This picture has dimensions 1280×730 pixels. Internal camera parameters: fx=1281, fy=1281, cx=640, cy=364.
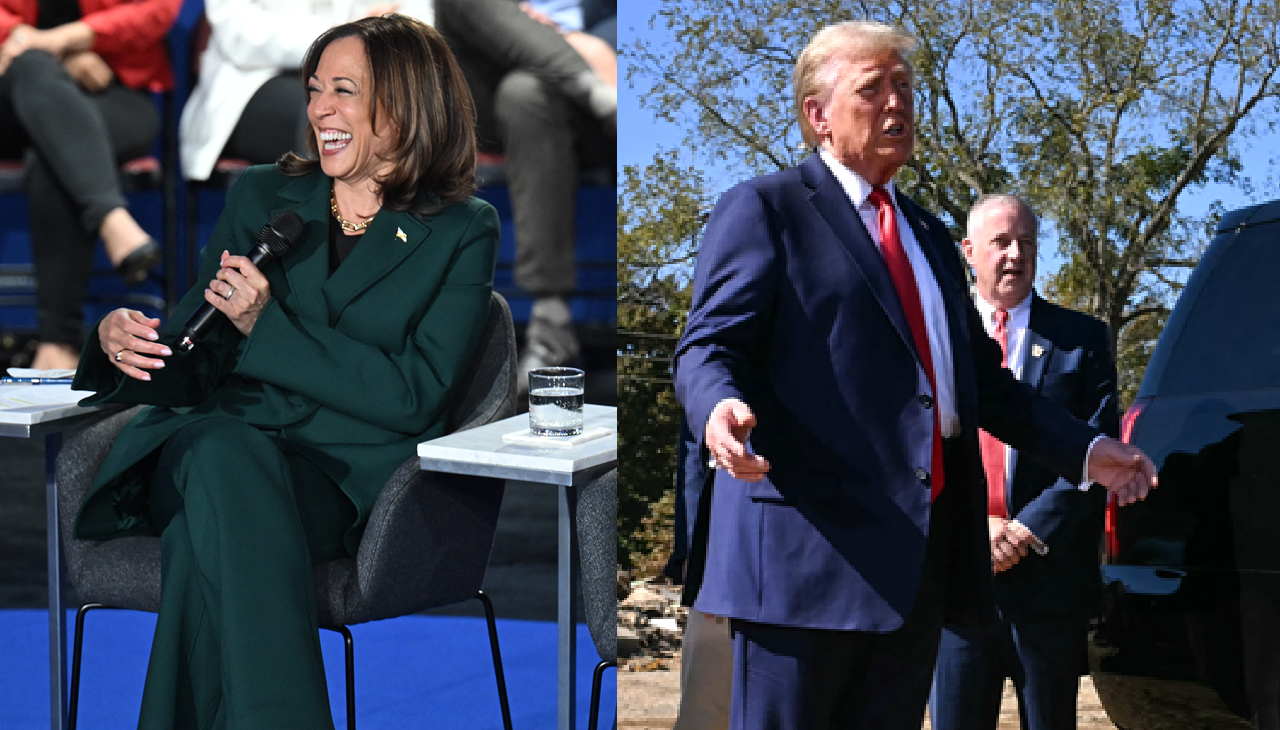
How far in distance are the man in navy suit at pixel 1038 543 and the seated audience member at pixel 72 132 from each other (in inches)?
144

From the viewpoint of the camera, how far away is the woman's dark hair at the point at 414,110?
110 inches

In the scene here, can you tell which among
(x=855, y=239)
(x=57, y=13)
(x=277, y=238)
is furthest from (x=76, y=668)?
(x=57, y=13)

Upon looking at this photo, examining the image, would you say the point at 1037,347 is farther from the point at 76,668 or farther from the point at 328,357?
the point at 76,668

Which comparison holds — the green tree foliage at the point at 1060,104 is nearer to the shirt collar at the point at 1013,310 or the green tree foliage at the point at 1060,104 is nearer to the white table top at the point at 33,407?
the shirt collar at the point at 1013,310

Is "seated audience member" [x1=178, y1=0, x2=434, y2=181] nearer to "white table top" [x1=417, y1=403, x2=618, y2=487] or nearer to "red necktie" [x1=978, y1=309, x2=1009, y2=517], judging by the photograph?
"white table top" [x1=417, y1=403, x2=618, y2=487]

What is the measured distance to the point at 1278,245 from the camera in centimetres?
247

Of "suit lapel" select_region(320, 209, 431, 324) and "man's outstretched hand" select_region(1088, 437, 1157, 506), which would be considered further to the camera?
"suit lapel" select_region(320, 209, 431, 324)

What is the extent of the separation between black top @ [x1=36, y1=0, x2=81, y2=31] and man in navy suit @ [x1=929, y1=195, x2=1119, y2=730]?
4082 mm

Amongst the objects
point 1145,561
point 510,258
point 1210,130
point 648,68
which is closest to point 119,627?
point 510,258

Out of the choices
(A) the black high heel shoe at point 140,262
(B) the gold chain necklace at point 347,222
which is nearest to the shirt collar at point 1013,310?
(B) the gold chain necklace at point 347,222

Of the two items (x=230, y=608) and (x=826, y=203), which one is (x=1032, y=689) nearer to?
(x=826, y=203)

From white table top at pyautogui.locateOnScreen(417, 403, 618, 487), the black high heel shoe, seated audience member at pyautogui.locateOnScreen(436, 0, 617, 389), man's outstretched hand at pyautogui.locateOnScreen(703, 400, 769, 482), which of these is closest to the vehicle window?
white table top at pyautogui.locateOnScreen(417, 403, 618, 487)

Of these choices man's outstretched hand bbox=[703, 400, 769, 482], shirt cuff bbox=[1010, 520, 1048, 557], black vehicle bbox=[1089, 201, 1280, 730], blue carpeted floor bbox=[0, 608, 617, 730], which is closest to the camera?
man's outstretched hand bbox=[703, 400, 769, 482]

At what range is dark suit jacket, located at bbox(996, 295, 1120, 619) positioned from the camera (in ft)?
8.30
